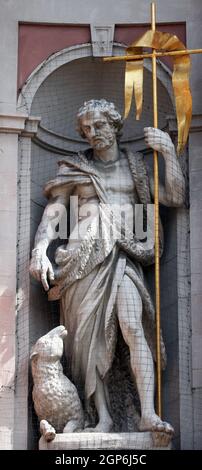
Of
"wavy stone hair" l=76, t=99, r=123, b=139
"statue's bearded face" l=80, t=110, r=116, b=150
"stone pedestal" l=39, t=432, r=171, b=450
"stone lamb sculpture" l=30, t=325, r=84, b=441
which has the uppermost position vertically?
"wavy stone hair" l=76, t=99, r=123, b=139

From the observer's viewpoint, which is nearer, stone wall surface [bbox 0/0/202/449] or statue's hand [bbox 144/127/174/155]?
stone wall surface [bbox 0/0/202/449]

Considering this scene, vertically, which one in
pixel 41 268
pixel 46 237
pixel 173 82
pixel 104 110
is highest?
pixel 173 82

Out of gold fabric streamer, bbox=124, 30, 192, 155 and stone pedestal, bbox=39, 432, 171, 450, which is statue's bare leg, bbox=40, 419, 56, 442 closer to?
stone pedestal, bbox=39, 432, 171, 450

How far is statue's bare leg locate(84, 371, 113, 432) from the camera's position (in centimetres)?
1136

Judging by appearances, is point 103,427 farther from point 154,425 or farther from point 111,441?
point 154,425

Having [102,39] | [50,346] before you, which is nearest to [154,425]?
[50,346]

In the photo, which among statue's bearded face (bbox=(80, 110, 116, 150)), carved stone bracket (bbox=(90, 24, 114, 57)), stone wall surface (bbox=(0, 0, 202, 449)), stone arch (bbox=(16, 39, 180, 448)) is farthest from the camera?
carved stone bracket (bbox=(90, 24, 114, 57))

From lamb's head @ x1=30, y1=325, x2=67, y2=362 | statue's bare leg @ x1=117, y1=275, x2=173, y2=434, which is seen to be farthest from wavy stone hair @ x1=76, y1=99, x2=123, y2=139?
lamb's head @ x1=30, y1=325, x2=67, y2=362

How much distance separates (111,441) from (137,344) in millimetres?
651

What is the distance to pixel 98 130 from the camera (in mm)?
11891

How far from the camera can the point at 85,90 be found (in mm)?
12414

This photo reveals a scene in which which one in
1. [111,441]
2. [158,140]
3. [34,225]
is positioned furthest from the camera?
[34,225]

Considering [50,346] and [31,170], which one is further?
[31,170]

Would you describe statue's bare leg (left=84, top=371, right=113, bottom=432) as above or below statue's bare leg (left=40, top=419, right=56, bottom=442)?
above
